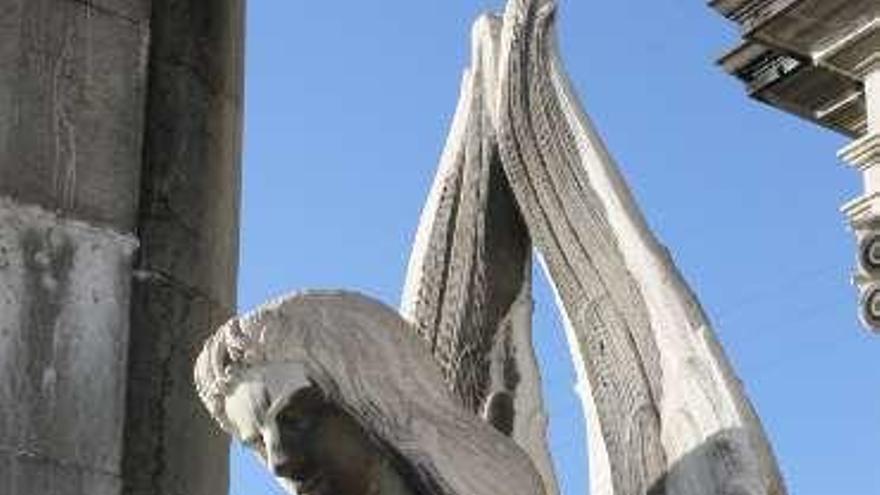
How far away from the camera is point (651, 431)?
11.2ft

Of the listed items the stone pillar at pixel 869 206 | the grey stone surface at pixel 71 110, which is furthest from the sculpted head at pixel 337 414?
the stone pillar at pixel 869 206

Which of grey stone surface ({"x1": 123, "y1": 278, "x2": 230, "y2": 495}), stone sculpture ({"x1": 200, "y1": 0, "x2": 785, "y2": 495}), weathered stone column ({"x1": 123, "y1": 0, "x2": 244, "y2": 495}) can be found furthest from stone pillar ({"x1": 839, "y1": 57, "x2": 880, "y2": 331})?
stone sculpture ({"x1": 200, "y1": 0, "x2": 785, "y2": 495})

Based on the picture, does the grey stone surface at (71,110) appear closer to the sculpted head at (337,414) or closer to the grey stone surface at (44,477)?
the grey stone surface at (44,477)

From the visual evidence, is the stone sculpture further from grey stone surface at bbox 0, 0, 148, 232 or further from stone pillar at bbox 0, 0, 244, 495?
grey stone surface at bbox 0, 0, 148, 232

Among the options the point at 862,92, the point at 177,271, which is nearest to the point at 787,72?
the point at 862,92

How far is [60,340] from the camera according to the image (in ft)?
14.8

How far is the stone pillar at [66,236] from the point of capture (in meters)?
4.39

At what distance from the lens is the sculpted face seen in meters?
3.21

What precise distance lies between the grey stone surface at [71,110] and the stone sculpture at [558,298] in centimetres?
104

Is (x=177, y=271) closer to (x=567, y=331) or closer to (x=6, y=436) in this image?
(x=6, y=436)

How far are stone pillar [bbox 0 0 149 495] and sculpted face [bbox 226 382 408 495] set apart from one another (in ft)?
4.02

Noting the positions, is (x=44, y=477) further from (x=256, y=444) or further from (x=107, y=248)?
(x=256, y=444)

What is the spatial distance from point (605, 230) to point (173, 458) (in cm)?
148

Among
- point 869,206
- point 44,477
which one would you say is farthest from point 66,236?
point 869,206
